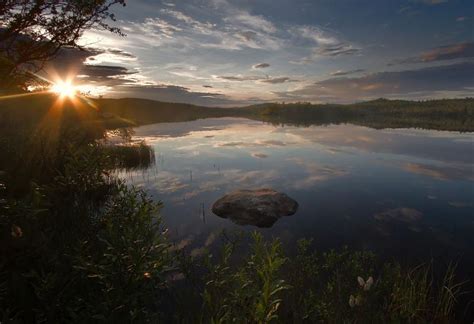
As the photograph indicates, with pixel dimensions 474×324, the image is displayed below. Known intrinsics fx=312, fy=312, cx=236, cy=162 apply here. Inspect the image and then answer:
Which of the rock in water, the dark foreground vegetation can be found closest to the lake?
the rock in water

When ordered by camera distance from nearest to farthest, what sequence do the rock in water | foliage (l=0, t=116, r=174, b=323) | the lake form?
foliage (l=0, t=116, r=174, b=323), the lake, the rock in water

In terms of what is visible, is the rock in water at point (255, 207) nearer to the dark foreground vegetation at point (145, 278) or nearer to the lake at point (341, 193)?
the lake at point (341, 193)

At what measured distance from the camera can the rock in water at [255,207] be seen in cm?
1284

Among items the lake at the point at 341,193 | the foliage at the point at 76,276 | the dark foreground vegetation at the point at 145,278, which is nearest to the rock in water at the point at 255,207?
the lake at the point at 341,193

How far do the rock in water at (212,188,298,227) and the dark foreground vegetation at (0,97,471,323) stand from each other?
5.67 ft

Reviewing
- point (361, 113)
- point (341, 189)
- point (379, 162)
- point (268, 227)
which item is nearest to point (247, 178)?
point (341, 189)

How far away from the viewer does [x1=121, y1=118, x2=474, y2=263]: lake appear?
11.4 m

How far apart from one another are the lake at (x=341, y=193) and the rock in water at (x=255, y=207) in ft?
1.25

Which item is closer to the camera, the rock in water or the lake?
the lake

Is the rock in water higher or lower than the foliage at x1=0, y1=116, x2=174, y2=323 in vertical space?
lower

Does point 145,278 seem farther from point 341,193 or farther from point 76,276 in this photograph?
point 341,193

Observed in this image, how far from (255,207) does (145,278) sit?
884cm

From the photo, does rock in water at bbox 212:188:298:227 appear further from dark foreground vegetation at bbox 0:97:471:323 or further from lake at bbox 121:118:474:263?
dark foreground vegetation at bbox 0:97:471:323

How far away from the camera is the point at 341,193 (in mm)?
17062
